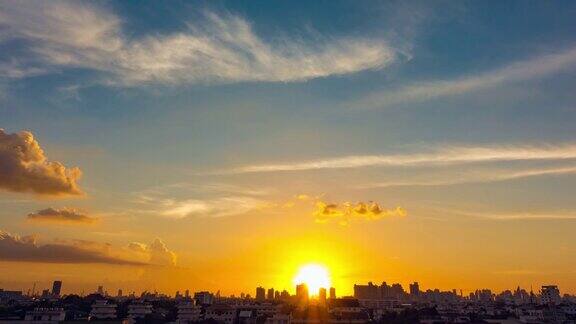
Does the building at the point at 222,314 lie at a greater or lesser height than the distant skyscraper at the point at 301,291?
lesser

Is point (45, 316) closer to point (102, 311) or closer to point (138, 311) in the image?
point (102, 311)

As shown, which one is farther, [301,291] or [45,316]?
[301,291]

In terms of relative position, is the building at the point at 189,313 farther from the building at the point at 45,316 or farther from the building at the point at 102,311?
the building at the point at 45,316

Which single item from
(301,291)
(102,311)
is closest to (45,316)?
(102,311)

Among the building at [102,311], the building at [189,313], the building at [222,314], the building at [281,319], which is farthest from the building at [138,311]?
the building at [281,319]

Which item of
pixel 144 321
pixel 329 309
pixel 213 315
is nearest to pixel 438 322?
pixel 329 309

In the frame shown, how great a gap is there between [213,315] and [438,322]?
62.0 m

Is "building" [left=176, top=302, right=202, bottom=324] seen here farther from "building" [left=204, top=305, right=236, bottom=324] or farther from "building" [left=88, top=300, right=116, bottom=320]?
"building" [left=88, top=300, right=116, bottom=320]

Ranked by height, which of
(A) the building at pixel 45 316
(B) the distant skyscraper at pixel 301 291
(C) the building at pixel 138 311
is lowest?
(A) the building at pixel 45 316

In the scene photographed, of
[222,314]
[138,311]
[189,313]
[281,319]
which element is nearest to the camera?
[281,319]

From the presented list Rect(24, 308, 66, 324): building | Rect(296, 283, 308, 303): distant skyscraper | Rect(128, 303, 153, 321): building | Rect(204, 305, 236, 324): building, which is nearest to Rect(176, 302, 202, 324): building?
Rect(204, 305, 236, 324): building

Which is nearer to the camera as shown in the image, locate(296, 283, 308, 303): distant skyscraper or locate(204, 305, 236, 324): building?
locate(204, 305, 236, 324): building

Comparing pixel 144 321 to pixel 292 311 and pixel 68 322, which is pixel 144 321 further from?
pixel 292 311

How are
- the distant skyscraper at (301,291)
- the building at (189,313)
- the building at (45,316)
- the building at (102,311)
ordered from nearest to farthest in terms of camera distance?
the building at (45,316) → the building at (102,311) → the building at (189,313) → the distant skyscraper at (301,291)
